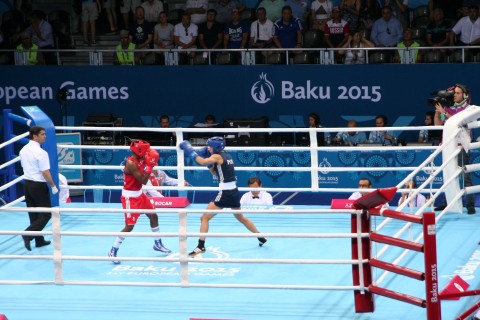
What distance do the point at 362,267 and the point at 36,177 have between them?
14.8ft

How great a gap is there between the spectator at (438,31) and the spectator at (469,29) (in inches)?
8.4

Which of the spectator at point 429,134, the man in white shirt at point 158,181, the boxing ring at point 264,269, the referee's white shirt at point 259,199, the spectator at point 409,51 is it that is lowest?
the boxing ring at point 264,269

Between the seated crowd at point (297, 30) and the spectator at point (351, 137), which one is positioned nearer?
the spectator at point (351, 137)

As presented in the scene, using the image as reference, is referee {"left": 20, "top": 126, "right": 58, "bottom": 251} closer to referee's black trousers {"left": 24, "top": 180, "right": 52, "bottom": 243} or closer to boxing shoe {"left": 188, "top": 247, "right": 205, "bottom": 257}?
referee's black trousers {"left": 24, "top": 180, "right": 52, "bottom": 243}

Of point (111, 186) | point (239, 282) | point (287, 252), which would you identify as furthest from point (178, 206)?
point (239, 282)

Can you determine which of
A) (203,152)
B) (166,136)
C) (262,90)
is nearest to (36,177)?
(203,152)

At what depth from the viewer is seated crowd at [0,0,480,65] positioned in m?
17.7

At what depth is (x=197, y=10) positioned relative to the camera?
757 inches

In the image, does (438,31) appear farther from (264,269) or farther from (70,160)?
(264,269)

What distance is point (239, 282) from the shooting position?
1027cm

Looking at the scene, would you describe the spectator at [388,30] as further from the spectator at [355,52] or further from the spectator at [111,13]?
the spectator at [111,13]

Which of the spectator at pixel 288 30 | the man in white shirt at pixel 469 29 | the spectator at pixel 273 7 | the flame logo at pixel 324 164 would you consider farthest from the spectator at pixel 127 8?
the flame logo at pixel 324 164

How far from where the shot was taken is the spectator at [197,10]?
19.2 m

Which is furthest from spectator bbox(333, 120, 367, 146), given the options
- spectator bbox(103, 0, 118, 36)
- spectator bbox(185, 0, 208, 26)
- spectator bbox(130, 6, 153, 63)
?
spectator bbox(103, 0, 118, 36)
